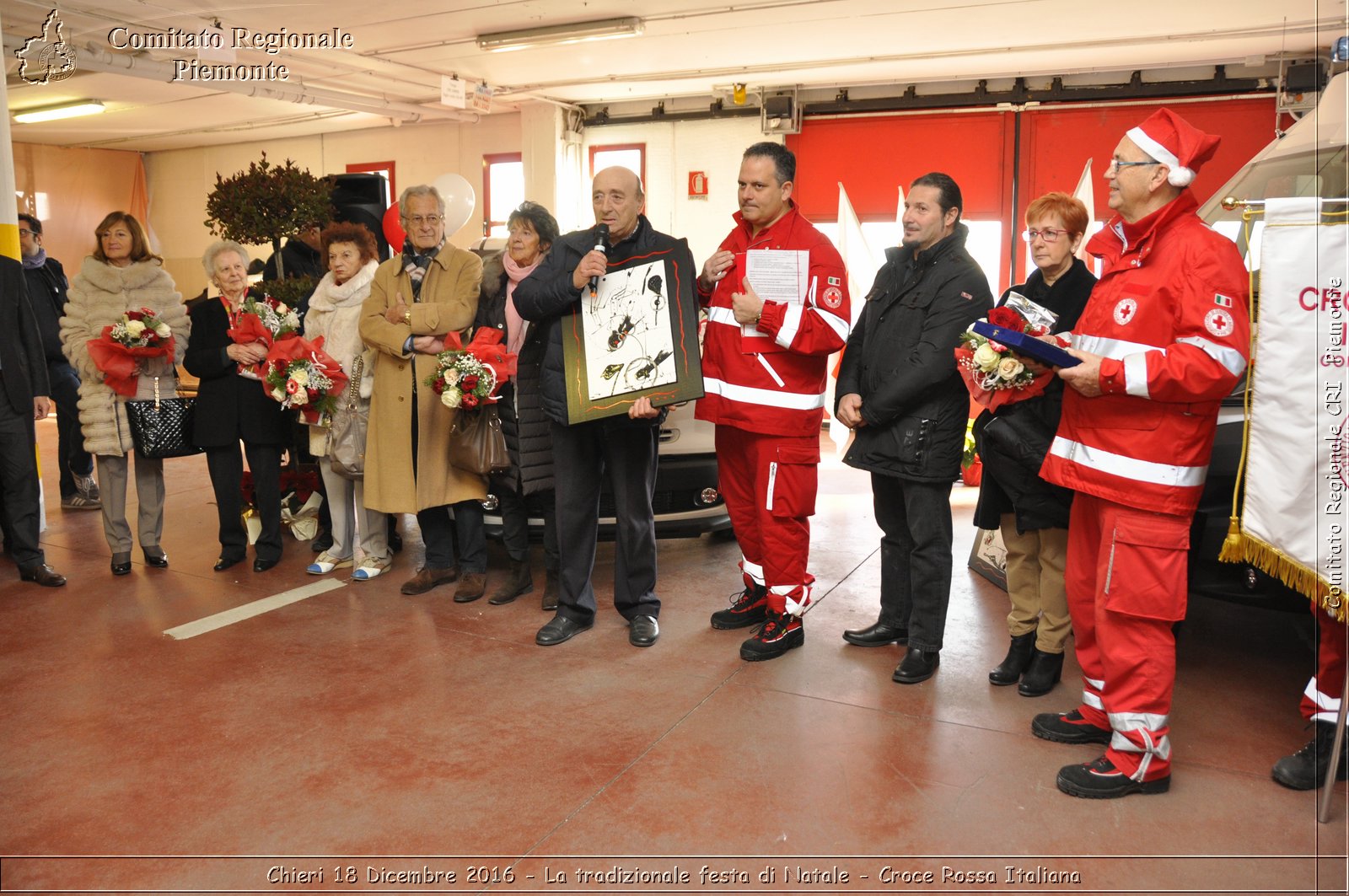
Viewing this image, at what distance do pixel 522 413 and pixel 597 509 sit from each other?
580mm

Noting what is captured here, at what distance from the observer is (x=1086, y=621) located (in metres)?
3.35

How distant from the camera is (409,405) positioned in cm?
493

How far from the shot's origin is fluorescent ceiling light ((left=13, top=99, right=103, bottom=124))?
13211 mm

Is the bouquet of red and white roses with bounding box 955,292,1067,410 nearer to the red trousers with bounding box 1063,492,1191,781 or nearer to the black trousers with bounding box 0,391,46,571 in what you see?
the red trousers with bounding box 1063,492,1191,781

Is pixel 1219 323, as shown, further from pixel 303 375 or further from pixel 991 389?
pixel 303 375

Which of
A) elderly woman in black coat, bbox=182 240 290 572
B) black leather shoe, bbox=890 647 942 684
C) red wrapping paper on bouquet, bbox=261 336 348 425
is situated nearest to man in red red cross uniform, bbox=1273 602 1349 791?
black leather shoe, bbox=890 647 942 684

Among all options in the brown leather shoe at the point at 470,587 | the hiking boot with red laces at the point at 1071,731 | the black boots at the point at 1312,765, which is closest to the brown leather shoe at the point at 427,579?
the brown leather shoe at the point at 470,587

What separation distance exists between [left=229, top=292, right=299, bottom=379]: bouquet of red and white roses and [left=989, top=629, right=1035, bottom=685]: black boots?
3.83 metres

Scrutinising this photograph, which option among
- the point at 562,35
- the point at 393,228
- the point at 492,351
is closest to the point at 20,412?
the point at 492,351

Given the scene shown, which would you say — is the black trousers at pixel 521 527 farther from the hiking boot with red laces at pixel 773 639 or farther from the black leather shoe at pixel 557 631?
the hiking boot with red laces at pixel 773 639

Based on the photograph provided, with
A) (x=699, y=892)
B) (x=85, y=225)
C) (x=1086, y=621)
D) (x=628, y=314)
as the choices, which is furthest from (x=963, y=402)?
(x=85, y=225)

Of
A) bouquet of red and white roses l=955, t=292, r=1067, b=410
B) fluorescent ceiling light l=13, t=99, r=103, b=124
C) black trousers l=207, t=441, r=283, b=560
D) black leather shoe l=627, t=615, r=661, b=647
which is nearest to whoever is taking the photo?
bouquet of red and white roses l=955, t=292, r=1067, b=410

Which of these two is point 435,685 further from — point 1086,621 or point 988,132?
point 988,132

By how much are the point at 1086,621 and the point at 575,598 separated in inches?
84.7
